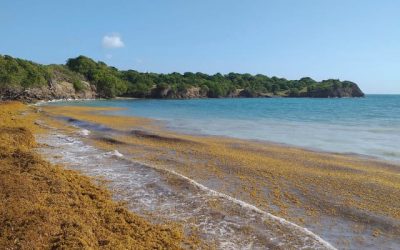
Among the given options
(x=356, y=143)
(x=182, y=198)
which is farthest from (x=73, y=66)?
(x=182, y=198)

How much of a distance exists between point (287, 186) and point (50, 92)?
335 ft

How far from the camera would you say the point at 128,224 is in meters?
8.48

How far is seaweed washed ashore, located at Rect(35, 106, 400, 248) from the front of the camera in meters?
9.06

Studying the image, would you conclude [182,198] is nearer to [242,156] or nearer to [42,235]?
[42,235]

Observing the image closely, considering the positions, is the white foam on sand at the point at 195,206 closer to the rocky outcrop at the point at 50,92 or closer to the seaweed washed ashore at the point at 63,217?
the seaweed washed ashore at the point at 63,217

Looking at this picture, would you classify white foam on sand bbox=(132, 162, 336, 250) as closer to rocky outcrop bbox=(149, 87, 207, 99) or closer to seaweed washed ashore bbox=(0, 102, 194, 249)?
seaweed washed ashore bbox=(0, 102, 194, 249)

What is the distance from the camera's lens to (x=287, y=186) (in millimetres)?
12945

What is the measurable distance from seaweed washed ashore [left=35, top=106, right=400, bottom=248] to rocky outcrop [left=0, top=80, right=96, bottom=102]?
206 feet

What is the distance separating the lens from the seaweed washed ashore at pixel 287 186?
9.06 meters

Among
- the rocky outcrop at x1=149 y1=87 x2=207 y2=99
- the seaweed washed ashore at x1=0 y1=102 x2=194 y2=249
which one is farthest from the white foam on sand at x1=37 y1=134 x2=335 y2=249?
the rocky outcrop at x1=149 y1=87 x2=207 y2=99

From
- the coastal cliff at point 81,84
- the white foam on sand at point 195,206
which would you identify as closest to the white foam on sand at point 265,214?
the white foam on sand at point 195,206

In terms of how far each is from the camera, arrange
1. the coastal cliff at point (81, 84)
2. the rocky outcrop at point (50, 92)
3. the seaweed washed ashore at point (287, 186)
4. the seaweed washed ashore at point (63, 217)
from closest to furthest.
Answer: the seaweed washed ashore at point (63, 217), the seaweed washed ashore at point (287, 186), the rocky outcrop at point (50, 92), the coastal cliff at point (81, 84)

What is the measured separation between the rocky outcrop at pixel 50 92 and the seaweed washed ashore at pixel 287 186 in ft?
206

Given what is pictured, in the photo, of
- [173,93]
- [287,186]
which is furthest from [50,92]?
[287,186]
